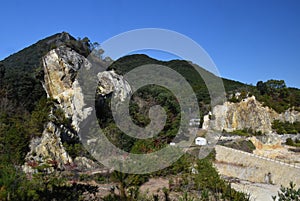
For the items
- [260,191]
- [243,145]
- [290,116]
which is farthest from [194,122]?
[260,191]

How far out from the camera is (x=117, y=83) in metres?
18.5

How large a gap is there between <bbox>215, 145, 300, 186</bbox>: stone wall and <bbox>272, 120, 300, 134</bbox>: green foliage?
9992 millimetres

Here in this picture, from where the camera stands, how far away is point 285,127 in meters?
22.1

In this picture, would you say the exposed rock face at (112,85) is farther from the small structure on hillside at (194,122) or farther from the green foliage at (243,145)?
the green foliage at (243,145)

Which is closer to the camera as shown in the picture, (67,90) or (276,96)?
(67,90)

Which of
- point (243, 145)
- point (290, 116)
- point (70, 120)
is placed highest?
point (290, 116)

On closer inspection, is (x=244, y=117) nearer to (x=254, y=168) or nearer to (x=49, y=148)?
(x=254, y=168)

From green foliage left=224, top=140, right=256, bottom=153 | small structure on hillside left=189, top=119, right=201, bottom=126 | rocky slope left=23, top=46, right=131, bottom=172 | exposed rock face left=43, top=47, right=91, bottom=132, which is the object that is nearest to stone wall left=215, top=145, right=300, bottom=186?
green foliage left=224, top=140, right=256, bottom=153

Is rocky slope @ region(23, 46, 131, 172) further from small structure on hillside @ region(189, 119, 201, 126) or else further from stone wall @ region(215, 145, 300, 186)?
stone wall @ region(215, 145, 300, 186)

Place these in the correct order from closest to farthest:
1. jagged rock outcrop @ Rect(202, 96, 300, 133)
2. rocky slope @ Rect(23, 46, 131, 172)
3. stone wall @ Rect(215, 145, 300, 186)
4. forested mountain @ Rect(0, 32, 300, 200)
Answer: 1. forested mountain @ Rect(0, 32, 300, 200)
2. stone wall @ Rect(215, 145, 300, 186)
3. rocky slope @ Rect(23, 46, 131, 172)
4. jagged rock outcrop @ Rect(202, 96, 300, 133)

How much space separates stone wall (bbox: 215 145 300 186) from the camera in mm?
9406

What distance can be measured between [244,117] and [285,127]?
10.6 ft

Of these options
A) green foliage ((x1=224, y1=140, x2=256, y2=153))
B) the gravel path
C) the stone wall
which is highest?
green foliage ((x1=224, y1=140, x2=256, y2=153))

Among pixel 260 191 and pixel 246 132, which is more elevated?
pixel 246 132
